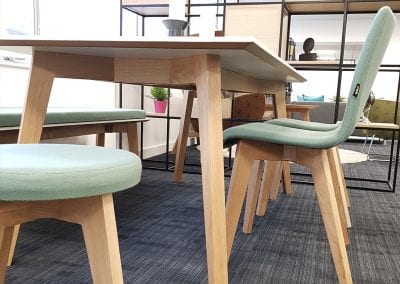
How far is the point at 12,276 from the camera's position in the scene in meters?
Answer: 1.17

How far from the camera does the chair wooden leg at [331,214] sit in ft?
3.63

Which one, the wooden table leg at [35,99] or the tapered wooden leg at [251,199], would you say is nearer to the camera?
the wooden table leg at [35,99]

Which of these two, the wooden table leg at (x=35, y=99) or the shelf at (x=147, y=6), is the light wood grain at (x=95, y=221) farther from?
the shelf at (x=147, y=6)

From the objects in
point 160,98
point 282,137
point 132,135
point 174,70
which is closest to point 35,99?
point 174,70

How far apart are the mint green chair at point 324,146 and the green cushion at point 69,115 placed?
2.46ft

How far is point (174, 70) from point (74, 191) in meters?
0.57

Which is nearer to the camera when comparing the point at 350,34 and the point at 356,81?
the point at 356,81

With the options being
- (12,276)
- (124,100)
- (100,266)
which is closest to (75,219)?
(100,266)

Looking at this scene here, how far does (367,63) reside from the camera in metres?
1.00

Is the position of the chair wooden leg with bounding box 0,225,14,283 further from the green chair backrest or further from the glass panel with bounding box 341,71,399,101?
the glass panel with bounding box 341,71,399,101

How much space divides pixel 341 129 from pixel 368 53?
0.67 feet

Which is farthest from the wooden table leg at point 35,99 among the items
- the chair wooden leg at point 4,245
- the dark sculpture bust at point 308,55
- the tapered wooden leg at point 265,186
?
the dark sculpture bust at point 308,55

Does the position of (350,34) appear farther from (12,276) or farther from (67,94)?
(12,276)

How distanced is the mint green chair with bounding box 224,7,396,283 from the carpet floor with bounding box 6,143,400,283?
179 millimetres
